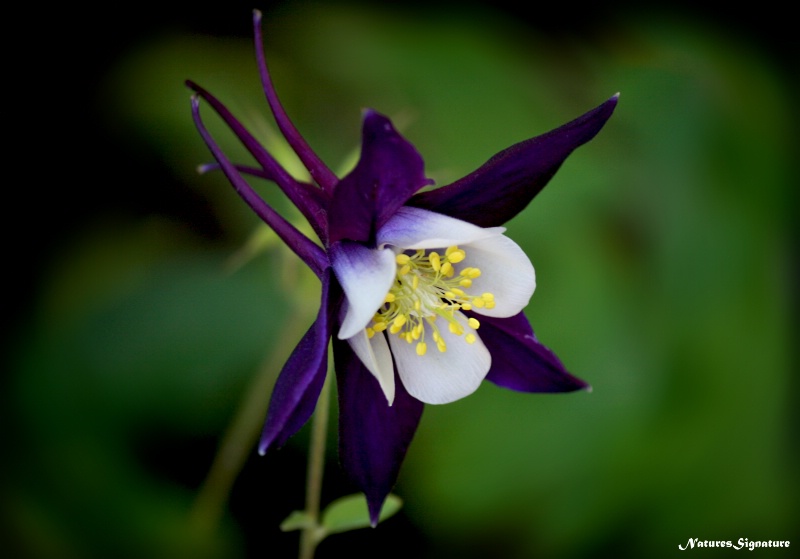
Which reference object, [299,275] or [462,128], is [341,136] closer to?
[462,128]

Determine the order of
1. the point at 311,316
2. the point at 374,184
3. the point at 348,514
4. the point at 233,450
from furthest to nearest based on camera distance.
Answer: the point at 233,450, the point at 311,316, the point at 348,514, the point at 374,184

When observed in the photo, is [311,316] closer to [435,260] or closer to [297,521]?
[297,521]

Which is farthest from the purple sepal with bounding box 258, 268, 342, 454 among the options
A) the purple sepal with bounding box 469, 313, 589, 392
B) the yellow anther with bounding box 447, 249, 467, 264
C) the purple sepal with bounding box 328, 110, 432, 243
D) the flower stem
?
the purple sepal with bounding box 469, 313, 589, 392

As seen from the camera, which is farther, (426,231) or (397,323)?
(397,323)

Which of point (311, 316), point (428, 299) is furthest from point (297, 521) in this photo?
point (311, 316)

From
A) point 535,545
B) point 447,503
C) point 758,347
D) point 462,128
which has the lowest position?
point 535,545

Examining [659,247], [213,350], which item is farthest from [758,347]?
[213,350]
